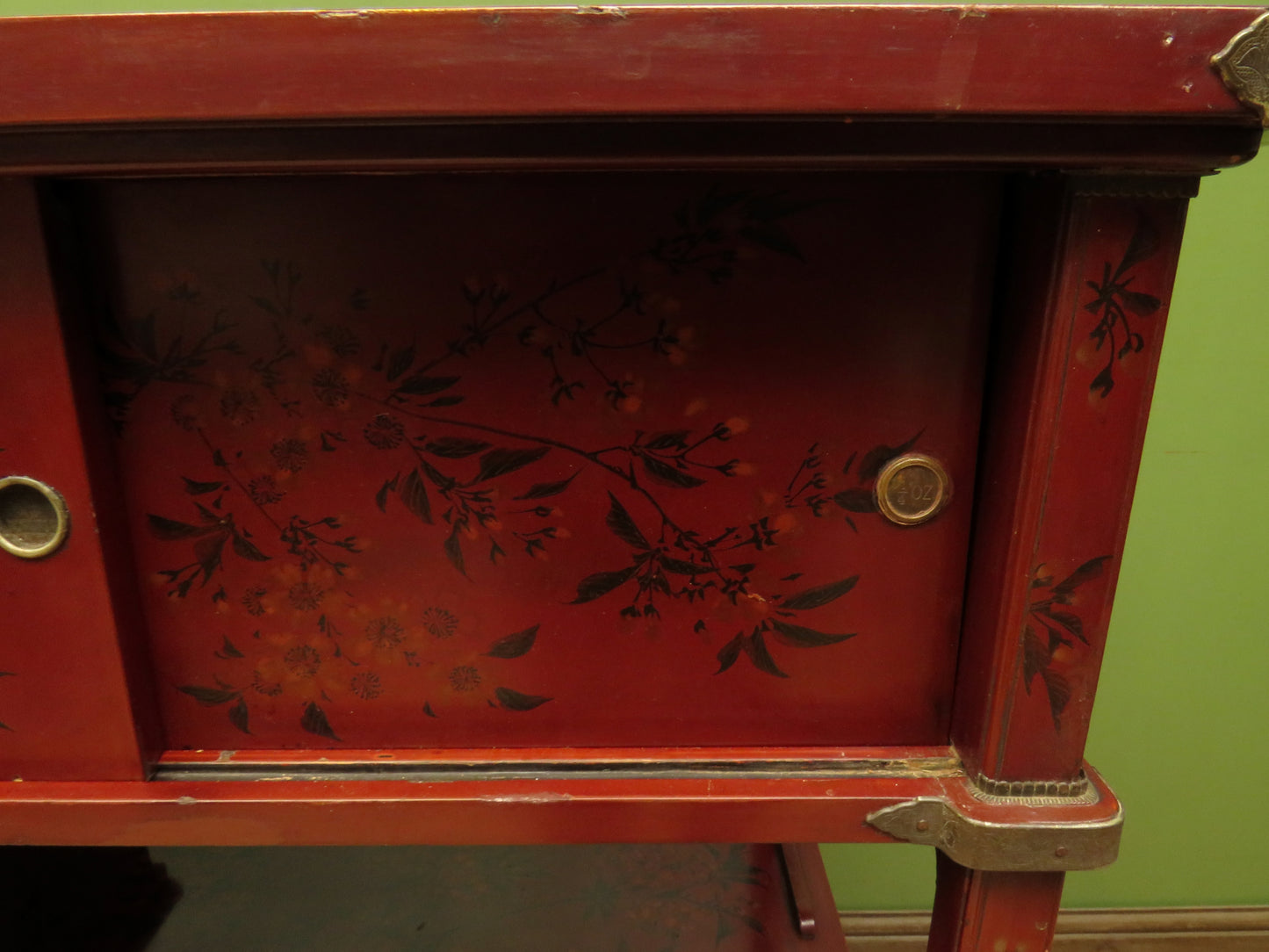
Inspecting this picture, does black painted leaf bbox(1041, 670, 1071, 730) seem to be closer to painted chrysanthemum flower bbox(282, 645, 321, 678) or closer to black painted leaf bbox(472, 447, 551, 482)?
black painted leaf bbox(472, 447, 551, 482)

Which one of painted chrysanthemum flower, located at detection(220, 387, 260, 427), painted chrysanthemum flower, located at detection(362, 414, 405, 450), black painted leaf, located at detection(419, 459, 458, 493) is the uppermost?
painted chrysanthemum flower, located at detection(220, 387, 260, 427)

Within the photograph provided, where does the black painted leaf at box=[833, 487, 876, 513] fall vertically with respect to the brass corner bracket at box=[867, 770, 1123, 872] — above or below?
above

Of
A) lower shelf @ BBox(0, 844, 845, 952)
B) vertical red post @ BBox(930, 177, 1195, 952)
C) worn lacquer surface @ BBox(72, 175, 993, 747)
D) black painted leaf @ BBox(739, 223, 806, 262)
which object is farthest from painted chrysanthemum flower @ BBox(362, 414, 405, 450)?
lower shelf @ BBox(0, 844, 845, 952)

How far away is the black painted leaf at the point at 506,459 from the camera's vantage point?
44cm

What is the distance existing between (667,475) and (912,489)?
137 millimetres

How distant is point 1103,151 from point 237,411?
0.44 meters

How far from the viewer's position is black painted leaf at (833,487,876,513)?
0.44 metres

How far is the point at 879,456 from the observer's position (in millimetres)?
436

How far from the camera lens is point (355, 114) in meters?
0.32

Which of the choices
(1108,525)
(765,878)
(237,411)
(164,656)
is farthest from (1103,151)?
(765,878)

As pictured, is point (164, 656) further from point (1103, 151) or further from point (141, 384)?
point (1103, 151)

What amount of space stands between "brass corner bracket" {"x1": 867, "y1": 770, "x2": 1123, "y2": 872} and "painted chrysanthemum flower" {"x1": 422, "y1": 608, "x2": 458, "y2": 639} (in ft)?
0.89

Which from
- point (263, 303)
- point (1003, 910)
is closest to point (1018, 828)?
point (1003, 910)

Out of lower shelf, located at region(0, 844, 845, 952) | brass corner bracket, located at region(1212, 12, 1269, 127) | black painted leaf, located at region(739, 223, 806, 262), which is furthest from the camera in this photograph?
lower shelf, located at region(0, 844, 845, 952)
